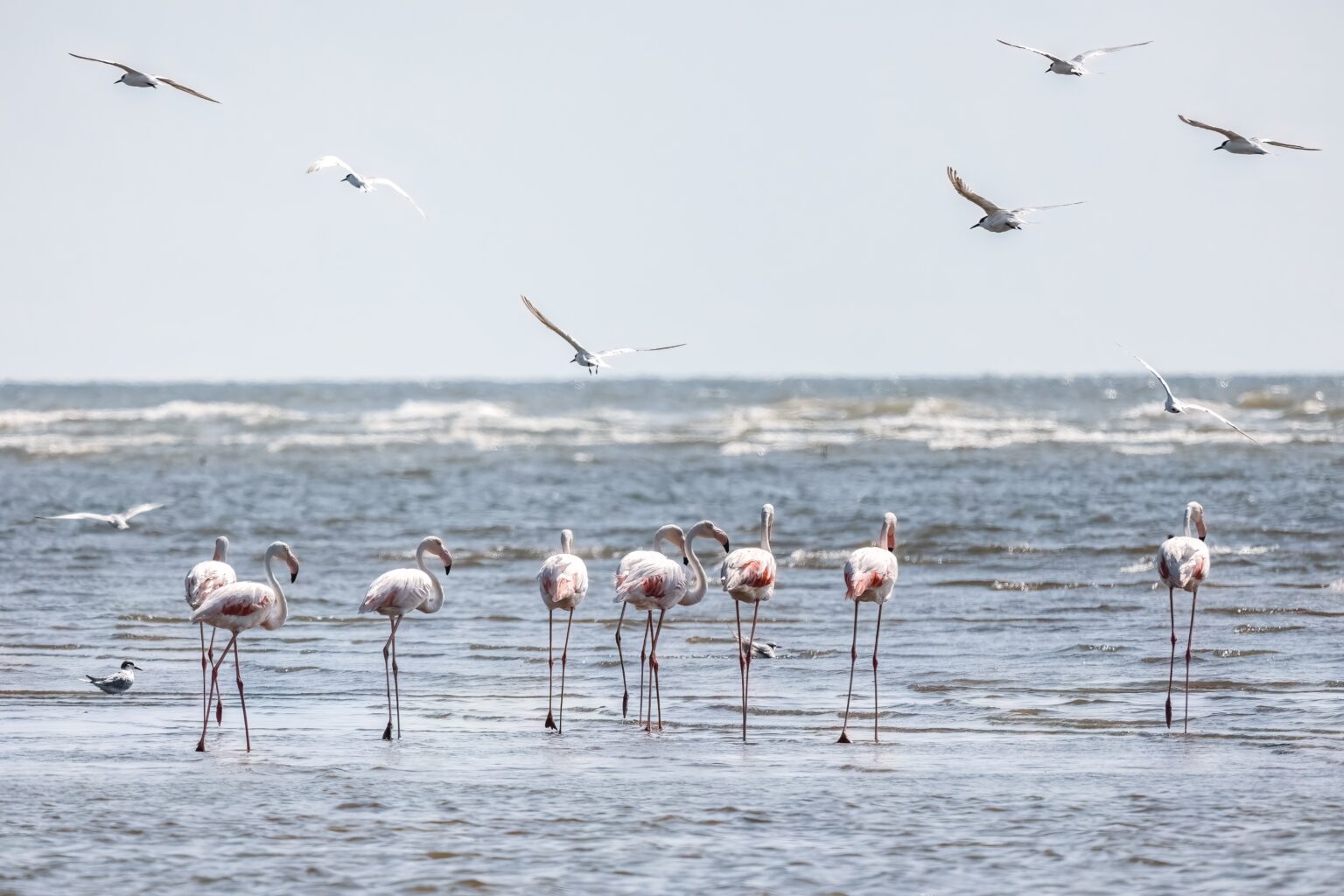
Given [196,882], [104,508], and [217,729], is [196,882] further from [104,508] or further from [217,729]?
[104,508]

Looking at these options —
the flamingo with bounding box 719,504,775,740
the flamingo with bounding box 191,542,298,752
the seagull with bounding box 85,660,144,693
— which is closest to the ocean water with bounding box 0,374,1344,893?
the seagull with bounding box 85,660,144,693

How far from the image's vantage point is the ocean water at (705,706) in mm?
6508

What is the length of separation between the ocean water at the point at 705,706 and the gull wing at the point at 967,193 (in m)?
3.33

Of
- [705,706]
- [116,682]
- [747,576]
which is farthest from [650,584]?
[116,682]

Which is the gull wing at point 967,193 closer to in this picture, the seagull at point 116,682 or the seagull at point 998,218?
the seagull at point 998,218

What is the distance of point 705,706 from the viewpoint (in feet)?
35.4

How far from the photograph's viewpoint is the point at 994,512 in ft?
76.5

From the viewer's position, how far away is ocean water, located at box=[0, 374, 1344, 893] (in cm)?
651

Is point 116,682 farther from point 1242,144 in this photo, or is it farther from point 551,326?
point 1242,144

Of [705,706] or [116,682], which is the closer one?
[705,706]

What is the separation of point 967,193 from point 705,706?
3.99m

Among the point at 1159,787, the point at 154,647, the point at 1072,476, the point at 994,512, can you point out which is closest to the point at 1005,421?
the point at 1072,476

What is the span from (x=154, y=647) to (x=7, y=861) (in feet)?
23.4

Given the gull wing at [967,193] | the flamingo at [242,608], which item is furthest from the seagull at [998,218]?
the flamingo at [242,608]
